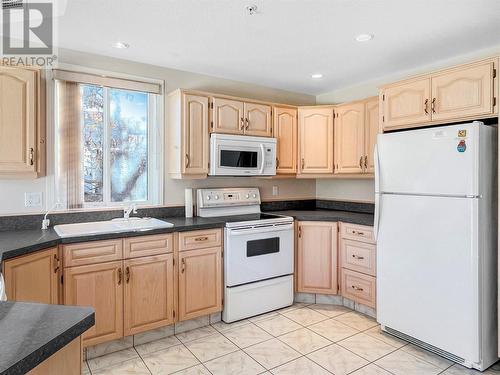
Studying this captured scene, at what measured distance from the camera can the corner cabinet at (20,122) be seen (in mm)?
2262

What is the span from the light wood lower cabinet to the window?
2.11 meters

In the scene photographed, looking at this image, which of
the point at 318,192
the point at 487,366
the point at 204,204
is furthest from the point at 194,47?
the point at 487,366

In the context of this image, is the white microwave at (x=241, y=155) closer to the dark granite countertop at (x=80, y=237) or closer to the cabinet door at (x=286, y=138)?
the cabinet door at (x=286, y=138)

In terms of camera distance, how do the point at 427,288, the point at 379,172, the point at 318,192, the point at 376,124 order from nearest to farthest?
the point at 427,288
the point at 379,172
the point at 376,124
the point at 318,192

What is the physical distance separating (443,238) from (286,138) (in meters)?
1.92

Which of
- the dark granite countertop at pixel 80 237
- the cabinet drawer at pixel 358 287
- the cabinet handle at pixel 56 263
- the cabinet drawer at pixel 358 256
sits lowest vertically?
the cabinet drawer at pixel 358 287

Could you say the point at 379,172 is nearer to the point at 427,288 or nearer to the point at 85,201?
the point at 427,288

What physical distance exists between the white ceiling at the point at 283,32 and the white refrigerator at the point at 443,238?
75cm

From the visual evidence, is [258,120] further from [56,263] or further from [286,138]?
[56,263]

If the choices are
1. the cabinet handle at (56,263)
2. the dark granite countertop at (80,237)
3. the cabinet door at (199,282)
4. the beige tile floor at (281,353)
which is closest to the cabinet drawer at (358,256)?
the dark granite countertop at (80,237)

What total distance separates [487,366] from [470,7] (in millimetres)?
2380

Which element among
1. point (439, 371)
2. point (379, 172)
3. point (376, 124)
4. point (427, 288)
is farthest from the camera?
point (376, 124)

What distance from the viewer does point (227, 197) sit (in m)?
3.45

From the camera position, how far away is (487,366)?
87.6 inches
